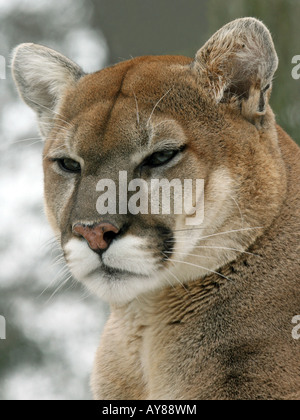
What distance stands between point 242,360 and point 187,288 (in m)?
0.51

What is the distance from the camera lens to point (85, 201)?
4219 millimetres

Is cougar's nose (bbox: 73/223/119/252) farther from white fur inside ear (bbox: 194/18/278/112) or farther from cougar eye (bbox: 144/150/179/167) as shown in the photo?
white fur inside ear (bbox: 194/18/278/112)

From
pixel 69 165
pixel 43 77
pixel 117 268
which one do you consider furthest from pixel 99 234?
pixel 43 77

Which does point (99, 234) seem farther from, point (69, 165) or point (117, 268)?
point (69, 165)

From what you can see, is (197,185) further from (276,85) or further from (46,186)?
(276,85)

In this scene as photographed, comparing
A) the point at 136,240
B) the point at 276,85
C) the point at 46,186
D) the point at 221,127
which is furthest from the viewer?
the point at 276,85

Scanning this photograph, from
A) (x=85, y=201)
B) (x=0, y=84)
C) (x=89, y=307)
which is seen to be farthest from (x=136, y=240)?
(x=0, y=84)

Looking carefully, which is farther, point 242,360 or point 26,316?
point 26,316

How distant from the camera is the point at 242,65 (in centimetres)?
457

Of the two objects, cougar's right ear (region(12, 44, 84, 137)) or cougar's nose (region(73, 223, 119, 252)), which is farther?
cougar's right ear (region(12, 44, 84, 137))

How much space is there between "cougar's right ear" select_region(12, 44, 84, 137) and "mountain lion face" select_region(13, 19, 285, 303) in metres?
0.48

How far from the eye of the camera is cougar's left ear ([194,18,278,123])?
4.48 metres
